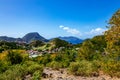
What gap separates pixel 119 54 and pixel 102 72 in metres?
3.62

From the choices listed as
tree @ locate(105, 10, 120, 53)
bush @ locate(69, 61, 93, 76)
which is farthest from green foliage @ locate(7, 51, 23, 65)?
tree @ locate(105, 10, 120, 53)

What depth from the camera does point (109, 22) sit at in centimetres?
1525

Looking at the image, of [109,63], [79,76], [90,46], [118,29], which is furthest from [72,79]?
[90,46]

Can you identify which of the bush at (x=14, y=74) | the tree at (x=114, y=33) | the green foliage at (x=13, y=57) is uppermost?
the tree at (x=114, y=33)

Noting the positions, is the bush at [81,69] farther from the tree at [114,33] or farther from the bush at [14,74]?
the bush at [14,74]

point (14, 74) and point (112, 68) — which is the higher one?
point (112, 68)

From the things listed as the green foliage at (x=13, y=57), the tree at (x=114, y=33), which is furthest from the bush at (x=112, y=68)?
the green foliage at (x=13, y=57)

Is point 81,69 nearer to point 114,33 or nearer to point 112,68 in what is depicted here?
point 112,68

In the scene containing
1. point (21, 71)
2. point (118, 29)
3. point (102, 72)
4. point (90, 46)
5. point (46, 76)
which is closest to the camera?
point (118, 29)

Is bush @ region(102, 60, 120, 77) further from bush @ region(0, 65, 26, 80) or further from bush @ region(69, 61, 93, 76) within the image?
bush @ region(0, 65, 26, 80)

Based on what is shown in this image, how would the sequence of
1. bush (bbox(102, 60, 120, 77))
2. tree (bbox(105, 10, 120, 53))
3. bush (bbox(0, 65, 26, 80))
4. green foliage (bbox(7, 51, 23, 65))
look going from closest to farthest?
bush (bbox(0, 65, 26, 80)) < tree (bbox(105, 10, 120, 53)) < bush (bbox(102, 60, 120, 77)) < green foliage (bbox(7, 51, 23, 65))

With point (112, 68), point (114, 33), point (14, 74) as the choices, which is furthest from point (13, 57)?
point (114, 33)

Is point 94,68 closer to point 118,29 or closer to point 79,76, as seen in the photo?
point 79,76

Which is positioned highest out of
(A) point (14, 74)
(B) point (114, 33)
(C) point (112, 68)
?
(B) point (114, 33)
